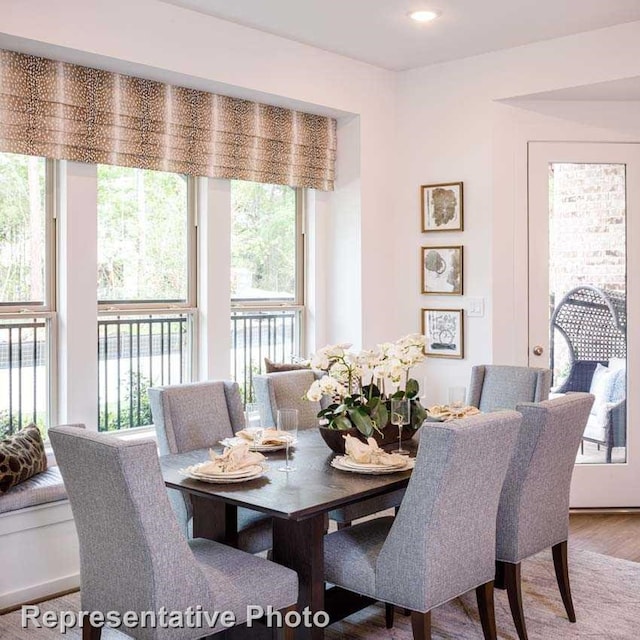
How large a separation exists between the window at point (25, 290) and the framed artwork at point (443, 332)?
225cm

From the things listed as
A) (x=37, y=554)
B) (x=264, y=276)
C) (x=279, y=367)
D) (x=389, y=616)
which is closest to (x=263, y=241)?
(x=264, y=276)

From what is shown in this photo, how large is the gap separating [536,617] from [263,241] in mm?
2711

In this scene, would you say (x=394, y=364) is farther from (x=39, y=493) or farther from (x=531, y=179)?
(x=531, y=179)

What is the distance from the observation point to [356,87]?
4.90 meters

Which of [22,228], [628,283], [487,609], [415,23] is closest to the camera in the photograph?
[487,609]

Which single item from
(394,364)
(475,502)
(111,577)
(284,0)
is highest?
(284,0)

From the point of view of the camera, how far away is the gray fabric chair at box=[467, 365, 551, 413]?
388 cm

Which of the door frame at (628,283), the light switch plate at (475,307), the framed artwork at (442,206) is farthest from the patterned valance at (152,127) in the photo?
the door frame at (628,283)

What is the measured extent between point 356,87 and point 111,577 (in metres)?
3.51

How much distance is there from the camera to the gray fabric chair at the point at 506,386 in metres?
3.88

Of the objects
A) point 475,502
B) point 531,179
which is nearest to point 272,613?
point 475,502

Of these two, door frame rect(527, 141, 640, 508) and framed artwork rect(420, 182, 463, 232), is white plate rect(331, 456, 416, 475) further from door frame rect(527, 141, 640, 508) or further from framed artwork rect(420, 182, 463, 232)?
framed artwork rect(420, 182, 463, 232)

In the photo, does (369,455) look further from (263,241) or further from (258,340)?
(263,241)

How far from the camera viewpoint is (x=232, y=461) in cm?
270
